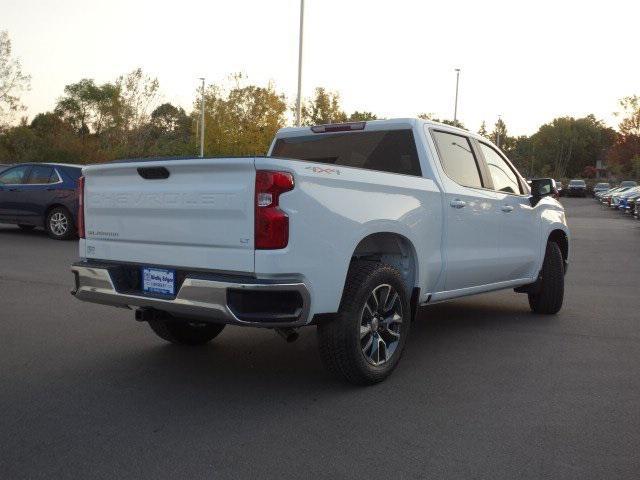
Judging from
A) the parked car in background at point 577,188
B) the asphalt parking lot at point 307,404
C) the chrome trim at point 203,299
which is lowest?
the parked car in background at point 577,188

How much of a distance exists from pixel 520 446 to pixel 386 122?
3.00 meters

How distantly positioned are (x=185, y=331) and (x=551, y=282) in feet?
12.8

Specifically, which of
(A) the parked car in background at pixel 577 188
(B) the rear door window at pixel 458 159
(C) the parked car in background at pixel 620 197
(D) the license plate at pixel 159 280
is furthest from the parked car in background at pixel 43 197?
(A) the parked car in background at pixel 577 188

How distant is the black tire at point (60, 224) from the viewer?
14859 millimetres

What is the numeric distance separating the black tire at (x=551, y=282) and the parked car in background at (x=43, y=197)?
1056 cm

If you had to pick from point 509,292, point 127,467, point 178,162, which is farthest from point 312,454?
point 509,292

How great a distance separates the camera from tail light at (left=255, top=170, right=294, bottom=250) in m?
3.99

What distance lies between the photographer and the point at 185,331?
18.7 ft

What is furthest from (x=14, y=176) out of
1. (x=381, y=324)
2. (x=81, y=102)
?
(x=81, y=102)

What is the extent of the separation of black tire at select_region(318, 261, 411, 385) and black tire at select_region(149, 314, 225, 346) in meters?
1.51

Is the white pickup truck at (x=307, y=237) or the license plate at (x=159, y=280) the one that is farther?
the license plate at (x=159, y=280)

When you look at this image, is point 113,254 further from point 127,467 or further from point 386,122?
point 386,122

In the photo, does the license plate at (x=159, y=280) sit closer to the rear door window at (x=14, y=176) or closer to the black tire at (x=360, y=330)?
the black tire at (x=360, y=330)

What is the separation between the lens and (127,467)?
10.9 feet
